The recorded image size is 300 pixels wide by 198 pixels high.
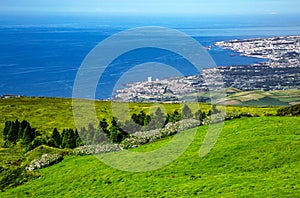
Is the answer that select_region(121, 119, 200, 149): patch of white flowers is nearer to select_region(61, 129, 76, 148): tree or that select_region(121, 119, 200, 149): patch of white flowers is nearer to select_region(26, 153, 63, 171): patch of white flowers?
select_region(26, 153, 63, 171): patch of white flowers

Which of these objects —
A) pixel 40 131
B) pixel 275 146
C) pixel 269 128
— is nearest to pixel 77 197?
pixel 275 146

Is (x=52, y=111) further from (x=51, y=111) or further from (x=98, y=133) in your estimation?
(x=98, y=133)

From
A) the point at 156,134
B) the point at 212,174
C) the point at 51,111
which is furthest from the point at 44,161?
the point at 51,111

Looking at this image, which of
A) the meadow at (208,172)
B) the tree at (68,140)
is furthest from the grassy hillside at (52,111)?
the meadow at (208,172)

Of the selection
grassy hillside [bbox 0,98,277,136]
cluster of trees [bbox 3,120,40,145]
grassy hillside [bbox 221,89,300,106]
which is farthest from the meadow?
grassy hillside [bbox 221,89,300,106]

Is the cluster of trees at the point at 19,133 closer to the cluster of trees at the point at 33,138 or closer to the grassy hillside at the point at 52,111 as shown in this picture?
the cluster of trees at the point at 33,138
